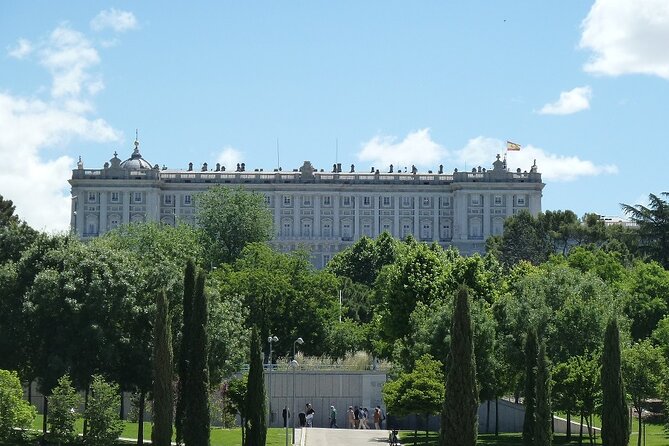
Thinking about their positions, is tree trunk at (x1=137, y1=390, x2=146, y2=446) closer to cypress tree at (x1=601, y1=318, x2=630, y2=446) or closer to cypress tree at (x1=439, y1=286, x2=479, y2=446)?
cypress tree at (x1=439, y1=286, x2=479, y2=446)

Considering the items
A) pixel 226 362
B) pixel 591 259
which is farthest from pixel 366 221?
pixel 226 362

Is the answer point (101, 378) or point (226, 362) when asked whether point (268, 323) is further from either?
point (101, 378)

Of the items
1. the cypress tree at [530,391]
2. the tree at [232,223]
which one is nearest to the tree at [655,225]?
the tree at [232,223]

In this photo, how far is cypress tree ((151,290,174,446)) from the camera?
41.5m

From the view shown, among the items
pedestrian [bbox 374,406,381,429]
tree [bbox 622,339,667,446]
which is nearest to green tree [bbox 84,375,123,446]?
pedestrian [bbox 374,406,381,429]

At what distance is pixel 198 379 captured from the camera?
41.9m

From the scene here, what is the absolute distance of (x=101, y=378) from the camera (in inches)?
1759

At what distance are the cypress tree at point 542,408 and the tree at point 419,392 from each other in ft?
27.8

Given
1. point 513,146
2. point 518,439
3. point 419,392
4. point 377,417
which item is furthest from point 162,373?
point 513,146

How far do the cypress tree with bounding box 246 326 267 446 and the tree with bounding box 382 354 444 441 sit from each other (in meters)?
7.70

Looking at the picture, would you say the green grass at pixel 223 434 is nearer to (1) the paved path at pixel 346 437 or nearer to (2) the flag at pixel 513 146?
(1) the paved path at pixel 346 437

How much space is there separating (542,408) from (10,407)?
675 inches

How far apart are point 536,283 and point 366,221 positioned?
10368cm

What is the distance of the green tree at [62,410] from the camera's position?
43438mm
